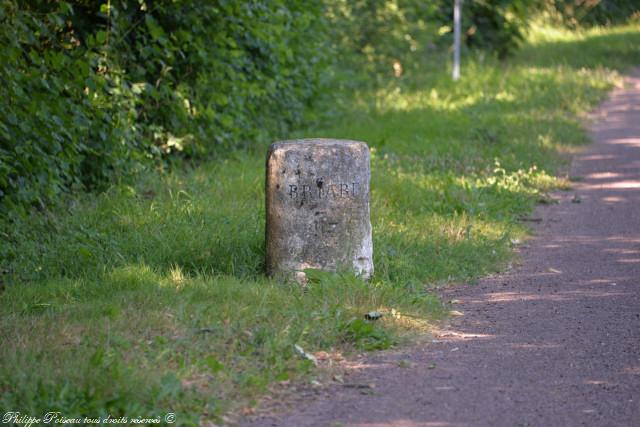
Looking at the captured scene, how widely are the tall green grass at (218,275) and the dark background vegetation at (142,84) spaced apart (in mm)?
334

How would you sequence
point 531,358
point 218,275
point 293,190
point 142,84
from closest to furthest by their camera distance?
point 531,358 < point 293,190 < point 218,275 < point 142,84

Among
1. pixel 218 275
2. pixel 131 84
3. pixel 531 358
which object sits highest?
pixel 131 84

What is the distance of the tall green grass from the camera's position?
4.44 m

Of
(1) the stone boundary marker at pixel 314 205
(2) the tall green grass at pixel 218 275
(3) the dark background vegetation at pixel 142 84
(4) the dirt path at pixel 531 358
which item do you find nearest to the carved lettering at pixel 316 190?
(1) the stone boundary marker at pixel 314 205

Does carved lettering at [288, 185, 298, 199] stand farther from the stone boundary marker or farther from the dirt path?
the dirt path

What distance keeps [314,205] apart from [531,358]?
174 centimetres

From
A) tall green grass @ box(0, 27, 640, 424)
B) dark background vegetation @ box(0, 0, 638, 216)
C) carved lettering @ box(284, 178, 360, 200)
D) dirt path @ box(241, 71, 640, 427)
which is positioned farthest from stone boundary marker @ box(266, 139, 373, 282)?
dark background vegetation @ box(0, 0, 638, 216)

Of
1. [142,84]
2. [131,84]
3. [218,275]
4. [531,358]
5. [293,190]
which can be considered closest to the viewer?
[531,358]

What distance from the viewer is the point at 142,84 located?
923 cm

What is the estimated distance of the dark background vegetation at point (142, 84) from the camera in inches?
284

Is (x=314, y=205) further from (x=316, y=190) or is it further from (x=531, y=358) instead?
(x=531, y=358)

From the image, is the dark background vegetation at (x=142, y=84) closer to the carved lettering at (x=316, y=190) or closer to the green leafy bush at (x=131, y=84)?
the green leafy bush at (x=131, y=84)

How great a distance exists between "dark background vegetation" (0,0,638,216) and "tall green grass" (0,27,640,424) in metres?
0.33

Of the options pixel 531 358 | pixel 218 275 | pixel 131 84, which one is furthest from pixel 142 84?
pixel 531 358
